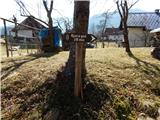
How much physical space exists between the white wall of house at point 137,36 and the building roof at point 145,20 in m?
0.71

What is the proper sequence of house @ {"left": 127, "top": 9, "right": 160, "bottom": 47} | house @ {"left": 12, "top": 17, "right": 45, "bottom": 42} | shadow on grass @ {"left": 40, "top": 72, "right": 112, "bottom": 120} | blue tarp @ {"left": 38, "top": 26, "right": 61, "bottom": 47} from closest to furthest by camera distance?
shadow on grass @ {"left": 40, "top": 72, "right": 112, "bottom": 120} < blue tarp @ {"left": 38, "top": 26, "right": 61, "bottom": 47} < house @ {"left": 12, "top": 17, "right": 45, "bottom": 42} < house @ {"left": 127, "top": 9, "right": 160, "bottom": 47}

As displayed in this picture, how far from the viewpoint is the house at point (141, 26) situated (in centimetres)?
4234

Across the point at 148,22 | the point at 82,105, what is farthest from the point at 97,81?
the point at 148,22

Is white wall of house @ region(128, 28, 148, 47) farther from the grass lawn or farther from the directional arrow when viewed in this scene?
the directional arrow

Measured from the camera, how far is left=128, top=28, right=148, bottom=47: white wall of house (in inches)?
1669

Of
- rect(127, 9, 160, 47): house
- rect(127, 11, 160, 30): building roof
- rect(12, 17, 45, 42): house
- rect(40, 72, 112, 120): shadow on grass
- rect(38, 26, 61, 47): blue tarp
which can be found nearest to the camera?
rect(40, 72, 112, 120): shadow on grass

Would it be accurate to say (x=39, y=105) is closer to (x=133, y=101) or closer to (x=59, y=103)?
(x=59, y=103)

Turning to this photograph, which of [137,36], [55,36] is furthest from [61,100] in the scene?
[137,36]

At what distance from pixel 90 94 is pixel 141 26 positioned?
38.2 metres

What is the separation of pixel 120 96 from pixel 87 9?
2086mm

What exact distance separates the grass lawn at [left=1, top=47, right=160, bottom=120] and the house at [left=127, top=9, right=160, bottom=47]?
3284 centimetres

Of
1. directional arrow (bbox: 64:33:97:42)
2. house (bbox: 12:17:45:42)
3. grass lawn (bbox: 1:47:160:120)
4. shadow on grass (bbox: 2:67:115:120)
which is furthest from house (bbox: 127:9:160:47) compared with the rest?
directional arrow (bbox: 64:33:97:42)

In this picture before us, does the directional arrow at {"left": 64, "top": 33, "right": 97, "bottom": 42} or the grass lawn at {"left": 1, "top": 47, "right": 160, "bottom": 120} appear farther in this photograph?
the directional arrow at {"left": 64, "top": 33, "right": 97, "bottom": 42}

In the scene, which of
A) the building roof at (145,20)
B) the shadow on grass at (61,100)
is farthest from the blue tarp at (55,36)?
the building roof at (145,20)
